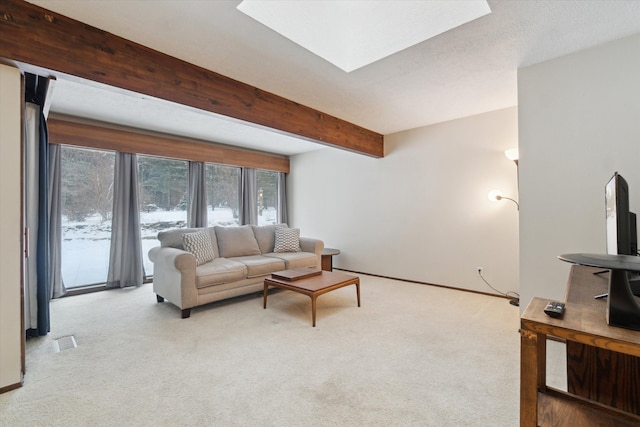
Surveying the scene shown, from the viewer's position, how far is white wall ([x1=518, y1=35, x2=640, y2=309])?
217 centimetres

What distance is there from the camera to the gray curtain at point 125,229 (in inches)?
164

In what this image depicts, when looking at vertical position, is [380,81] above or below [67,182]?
above

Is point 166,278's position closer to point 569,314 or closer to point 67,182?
point 67,182

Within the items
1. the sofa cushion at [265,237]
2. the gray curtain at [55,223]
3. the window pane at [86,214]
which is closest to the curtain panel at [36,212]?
the gray curtain at [55,223]

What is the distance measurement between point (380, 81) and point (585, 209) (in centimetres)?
207

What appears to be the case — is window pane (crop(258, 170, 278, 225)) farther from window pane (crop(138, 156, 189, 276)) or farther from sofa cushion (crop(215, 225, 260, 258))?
sofa cushion (crop(215, 225, 260, 258))

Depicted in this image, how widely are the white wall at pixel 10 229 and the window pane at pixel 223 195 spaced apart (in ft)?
11.0

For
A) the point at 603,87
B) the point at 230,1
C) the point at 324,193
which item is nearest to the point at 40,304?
the point at 230,1

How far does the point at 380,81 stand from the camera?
277 centimetres

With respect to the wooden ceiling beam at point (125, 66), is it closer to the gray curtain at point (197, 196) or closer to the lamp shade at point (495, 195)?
the gray curtain at point (197, 196)

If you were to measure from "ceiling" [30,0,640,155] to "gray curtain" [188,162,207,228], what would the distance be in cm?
131

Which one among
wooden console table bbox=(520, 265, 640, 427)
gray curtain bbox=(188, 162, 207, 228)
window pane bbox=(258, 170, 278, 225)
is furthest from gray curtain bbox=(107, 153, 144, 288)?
wooden console table bbox=(520, 265, 640, 427)

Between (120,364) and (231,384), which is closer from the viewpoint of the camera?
(231,384)

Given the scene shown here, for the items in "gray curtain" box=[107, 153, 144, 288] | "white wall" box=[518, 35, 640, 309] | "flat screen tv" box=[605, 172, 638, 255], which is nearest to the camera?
"flat screen tv" box=[605, 172, 638, 255]
